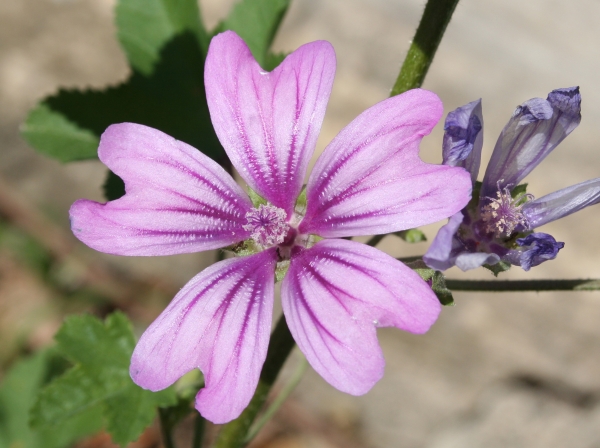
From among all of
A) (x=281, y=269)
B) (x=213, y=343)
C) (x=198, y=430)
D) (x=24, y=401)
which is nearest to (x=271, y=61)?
(x=281, y=269)

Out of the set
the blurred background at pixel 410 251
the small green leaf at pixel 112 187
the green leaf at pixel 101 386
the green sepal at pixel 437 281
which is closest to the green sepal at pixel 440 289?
the green sepal at pixel 437 281

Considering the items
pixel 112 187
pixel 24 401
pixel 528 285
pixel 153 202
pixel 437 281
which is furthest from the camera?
pixel 24 401

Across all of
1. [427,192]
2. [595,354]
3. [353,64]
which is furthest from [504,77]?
[427,192]

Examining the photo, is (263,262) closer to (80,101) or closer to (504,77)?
(80,101)

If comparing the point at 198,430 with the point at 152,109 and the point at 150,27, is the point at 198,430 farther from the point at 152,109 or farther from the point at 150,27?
the point at 150,27

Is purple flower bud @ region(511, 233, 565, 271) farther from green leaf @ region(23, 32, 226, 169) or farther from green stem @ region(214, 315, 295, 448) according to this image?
green leaf @ region(23, 32, 226, 169)

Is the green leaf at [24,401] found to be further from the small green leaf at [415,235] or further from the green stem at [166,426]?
the small green leaf at [415,235]

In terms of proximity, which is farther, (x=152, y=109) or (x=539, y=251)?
(x=152, y=109)
